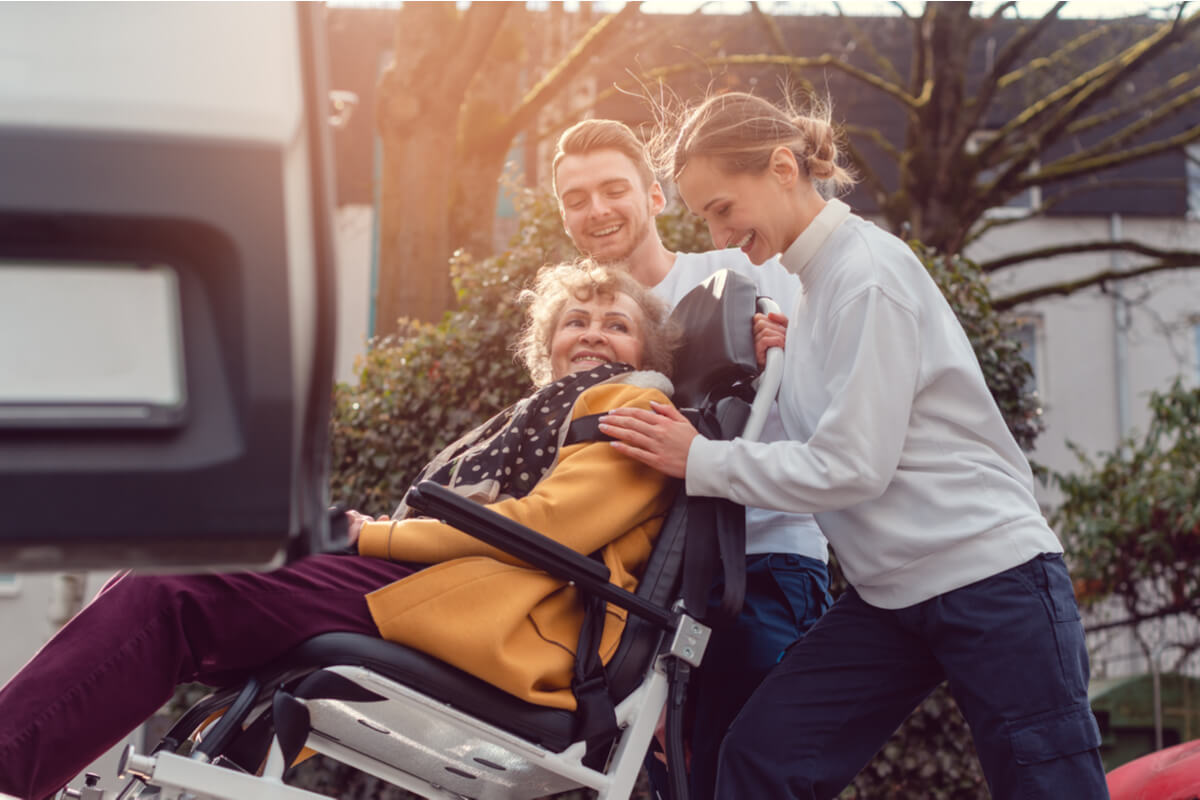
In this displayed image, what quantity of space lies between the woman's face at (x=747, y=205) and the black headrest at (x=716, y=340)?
261mm

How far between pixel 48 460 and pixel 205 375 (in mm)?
148

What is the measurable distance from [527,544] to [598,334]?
34.0 inches

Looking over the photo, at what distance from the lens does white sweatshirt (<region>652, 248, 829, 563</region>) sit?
2.66 m

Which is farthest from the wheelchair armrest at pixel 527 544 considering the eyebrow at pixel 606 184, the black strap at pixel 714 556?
the eyebrow at pixel 606 184

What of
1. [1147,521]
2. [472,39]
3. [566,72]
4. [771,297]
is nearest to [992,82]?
[566,72]

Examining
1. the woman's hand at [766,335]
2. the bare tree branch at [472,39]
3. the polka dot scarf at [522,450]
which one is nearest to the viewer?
the polka dot scarf at [522,450]

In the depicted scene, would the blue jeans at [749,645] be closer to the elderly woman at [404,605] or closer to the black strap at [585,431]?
the elderly woman at [404,605]

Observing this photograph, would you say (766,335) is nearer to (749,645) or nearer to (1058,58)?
(749,645)

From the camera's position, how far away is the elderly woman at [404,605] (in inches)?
73.2

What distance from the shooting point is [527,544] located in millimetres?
2068

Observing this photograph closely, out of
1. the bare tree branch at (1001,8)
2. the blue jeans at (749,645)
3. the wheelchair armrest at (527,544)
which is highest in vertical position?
the bare tree branch at (1001,8)

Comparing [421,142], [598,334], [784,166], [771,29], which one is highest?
[771,29]

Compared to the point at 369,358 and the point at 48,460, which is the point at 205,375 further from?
the point at 369,358

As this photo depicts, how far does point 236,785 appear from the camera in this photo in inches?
70.7
